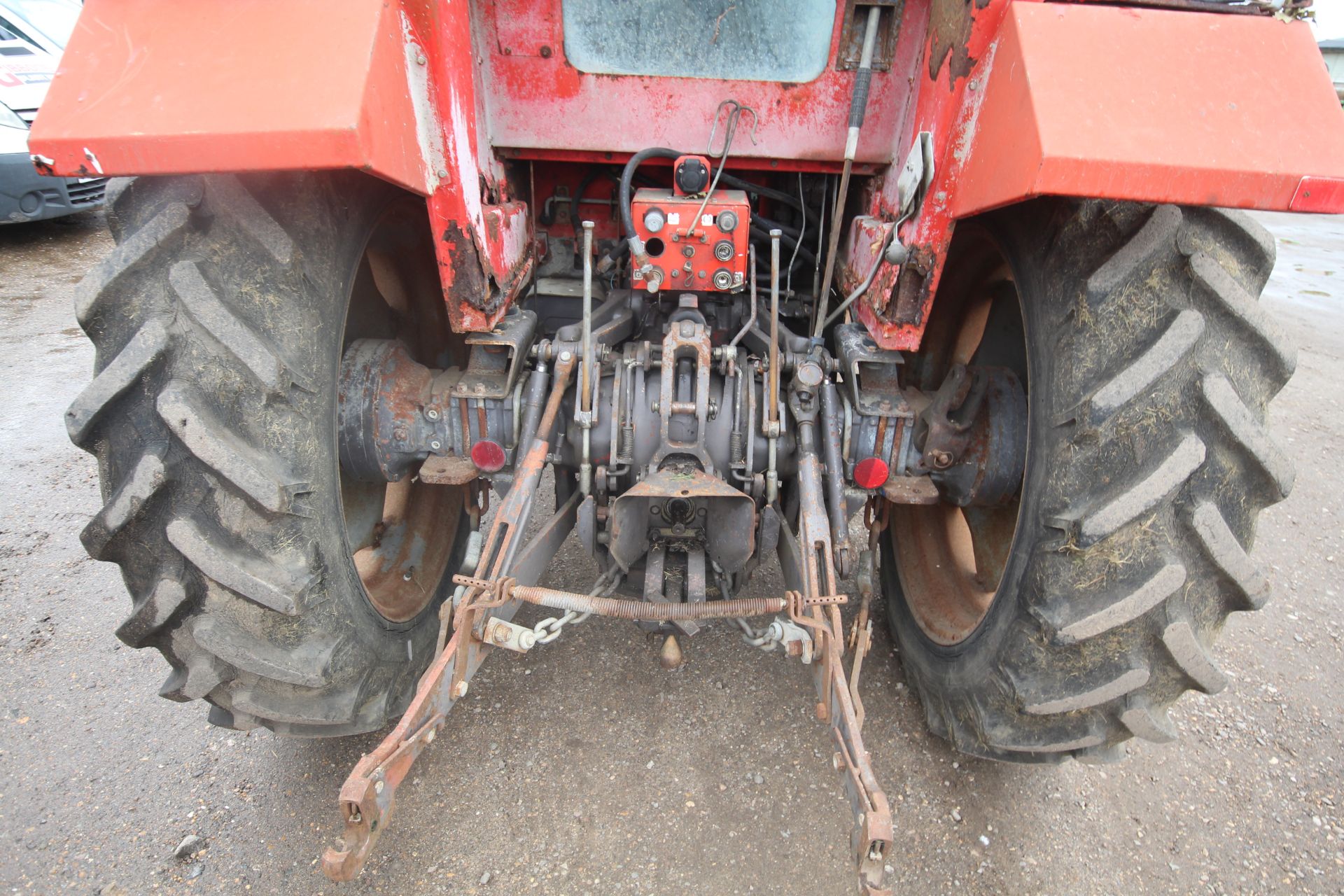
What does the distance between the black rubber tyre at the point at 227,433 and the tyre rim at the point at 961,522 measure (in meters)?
1.62

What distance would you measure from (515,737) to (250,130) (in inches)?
64.8

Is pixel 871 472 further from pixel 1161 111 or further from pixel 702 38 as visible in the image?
pixel 702 38

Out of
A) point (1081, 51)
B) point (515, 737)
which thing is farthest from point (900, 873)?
point (1081, 51)

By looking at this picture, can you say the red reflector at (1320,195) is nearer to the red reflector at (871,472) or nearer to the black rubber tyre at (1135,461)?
the black rubber tyre at (1135,461)

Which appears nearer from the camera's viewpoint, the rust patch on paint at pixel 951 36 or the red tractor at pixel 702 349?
the red tractor at pixel 702 349

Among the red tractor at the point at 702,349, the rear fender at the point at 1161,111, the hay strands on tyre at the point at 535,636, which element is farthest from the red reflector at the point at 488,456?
the rear fender at the point at 1161,111

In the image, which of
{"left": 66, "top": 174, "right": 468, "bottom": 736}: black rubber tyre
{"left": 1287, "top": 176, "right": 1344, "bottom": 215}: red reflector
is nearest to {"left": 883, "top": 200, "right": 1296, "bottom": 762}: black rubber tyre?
{"left": 1287, "top": 176, "right": 1344, "bottom": 215}: red reflector

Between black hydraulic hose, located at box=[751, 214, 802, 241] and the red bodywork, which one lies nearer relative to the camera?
the red bodywork

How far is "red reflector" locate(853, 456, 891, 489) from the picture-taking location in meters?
1.94

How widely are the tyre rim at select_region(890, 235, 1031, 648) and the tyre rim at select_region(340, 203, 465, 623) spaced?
5.03 feet

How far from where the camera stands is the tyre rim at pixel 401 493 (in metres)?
2.17

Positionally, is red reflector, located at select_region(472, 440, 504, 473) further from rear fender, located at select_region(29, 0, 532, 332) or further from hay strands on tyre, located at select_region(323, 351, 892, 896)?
rear fender, located at select_region(29, 0, 532, 332)

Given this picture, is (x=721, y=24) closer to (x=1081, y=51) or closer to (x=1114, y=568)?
(x=1081, y=51)

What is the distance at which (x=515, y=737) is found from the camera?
6.84 ft
